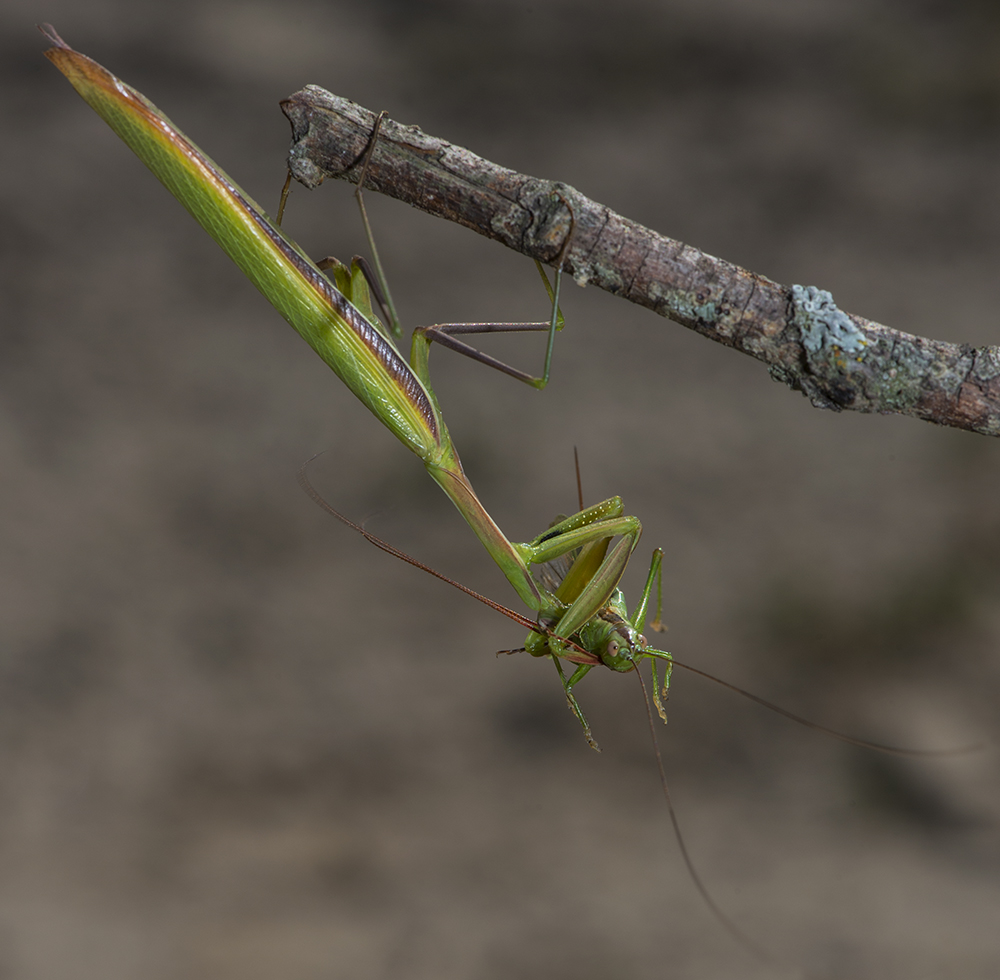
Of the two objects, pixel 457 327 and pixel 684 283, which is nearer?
pixel 684 283

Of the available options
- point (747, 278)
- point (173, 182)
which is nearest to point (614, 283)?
point (747, 278)

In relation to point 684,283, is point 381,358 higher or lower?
lower

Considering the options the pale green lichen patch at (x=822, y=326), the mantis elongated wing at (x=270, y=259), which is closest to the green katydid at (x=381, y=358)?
the mantis elongated wing at (x=270, y=259)

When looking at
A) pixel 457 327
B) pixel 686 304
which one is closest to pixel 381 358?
pixel 457 327

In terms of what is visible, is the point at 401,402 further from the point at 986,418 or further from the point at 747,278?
the point at 986,418

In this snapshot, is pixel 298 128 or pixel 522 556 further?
pixel 522 556

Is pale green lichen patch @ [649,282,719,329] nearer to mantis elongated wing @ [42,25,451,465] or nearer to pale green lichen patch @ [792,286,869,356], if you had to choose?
pale green lichen patch @ [792,286,869,356]

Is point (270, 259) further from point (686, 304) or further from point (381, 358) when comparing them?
point (686, 304)
